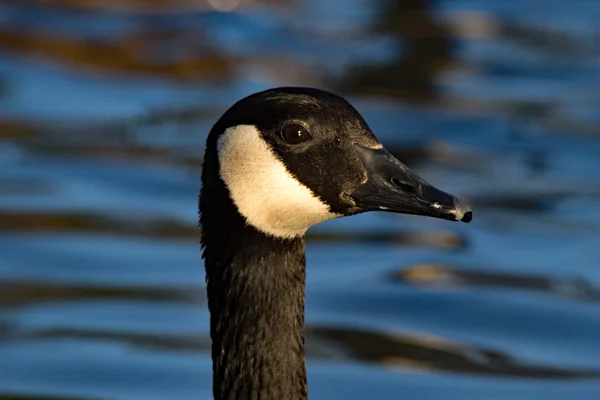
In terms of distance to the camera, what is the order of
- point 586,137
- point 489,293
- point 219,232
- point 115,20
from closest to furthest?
point 219,232, point 489,293, point 586,137, point 115,20

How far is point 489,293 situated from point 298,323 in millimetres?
4560

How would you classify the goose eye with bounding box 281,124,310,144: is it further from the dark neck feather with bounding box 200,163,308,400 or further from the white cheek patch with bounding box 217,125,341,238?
the dark neck feather with bounding box 200,163,308,400

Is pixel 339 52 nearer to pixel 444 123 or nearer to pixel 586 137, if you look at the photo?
pixel 444 123

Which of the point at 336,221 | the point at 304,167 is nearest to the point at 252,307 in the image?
the point at 304,167

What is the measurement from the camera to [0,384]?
8.86m

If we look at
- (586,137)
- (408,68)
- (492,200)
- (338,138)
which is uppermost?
(408,68)

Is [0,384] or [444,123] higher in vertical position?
A: [444,123]

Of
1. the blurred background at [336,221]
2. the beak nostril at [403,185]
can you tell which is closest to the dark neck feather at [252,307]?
the beak nostril at [403,185]

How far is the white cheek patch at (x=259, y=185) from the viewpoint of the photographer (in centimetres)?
591

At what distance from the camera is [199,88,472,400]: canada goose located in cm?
594

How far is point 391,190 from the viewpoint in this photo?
6.05 m

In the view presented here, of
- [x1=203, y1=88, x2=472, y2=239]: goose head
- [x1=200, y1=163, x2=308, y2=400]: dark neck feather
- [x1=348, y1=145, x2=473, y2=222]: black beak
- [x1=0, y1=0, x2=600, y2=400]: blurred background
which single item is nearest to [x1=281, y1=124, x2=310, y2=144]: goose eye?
[x1=203, y1=88, x2=472, y2=239]: goose head

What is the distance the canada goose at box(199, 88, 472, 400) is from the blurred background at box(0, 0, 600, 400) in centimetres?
261

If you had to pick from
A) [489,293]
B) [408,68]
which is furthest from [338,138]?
[408,68]
